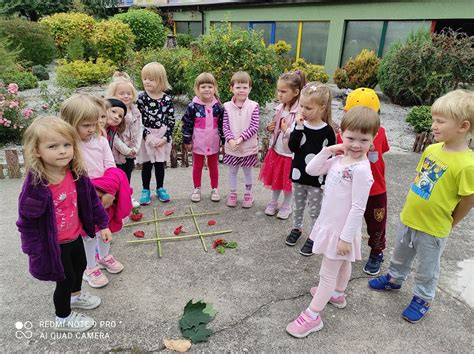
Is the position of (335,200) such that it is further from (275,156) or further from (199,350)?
(275,156)

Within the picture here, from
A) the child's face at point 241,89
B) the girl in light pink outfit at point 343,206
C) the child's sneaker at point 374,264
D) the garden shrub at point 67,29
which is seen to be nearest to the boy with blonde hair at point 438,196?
the child's sneaker at point 374,264

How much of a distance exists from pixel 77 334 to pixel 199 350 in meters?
0.83

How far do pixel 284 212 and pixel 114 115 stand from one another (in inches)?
81.0

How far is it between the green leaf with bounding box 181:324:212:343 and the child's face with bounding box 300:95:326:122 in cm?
185

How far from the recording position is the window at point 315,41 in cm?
1252

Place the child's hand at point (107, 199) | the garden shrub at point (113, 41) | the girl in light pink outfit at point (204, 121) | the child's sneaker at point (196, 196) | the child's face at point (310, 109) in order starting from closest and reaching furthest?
the child's hand at point (107, 199) < the child's face at point (310, 109) < the girl in light pink outfit at point (204, 121) < the child's sneaker at point (196, 196) < the garden shrub at point (113, 41)

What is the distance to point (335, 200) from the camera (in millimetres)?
2223

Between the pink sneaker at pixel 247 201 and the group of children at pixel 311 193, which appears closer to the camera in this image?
the group of children at pixel 311 193

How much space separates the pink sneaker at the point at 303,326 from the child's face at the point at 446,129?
1.47 meters

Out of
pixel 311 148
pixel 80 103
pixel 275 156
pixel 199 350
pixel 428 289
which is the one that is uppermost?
pixel 80 103

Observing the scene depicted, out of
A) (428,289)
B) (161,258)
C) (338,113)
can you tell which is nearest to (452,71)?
(338,113)

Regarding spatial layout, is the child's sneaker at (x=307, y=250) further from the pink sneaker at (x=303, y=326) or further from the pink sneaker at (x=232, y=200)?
the pink sneaker at (x=232, y=200)

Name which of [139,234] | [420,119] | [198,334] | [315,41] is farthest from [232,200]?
[315,41]

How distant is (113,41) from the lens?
11711mm
